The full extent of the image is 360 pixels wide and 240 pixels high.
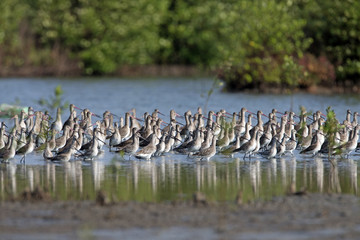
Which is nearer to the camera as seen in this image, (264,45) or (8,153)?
(8,153)

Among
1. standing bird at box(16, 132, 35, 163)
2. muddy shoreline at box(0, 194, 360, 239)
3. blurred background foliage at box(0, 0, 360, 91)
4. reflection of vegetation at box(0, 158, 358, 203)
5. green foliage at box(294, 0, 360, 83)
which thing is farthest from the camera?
blurred background foliage at box(0, 0, 360, 91)

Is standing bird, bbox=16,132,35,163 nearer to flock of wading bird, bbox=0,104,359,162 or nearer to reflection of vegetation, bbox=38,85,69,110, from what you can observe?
flock of wading bird, bbox=0,104,359,162

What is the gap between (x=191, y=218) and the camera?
12.0 m

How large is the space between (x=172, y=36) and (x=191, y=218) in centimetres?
5683

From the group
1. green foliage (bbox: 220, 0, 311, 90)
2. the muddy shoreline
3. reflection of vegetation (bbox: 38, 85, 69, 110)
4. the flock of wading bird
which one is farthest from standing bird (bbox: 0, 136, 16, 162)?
green foliage (bbox: 220, 0, 311, 90)

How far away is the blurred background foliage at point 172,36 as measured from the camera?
41.7m

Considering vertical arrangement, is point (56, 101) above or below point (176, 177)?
above

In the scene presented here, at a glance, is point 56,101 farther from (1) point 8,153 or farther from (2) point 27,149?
(1) point 8,153

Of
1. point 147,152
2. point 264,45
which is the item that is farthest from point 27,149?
point 264,45

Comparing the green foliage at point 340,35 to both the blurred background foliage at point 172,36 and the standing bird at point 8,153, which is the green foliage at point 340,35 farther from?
the standing bird at point 8,153

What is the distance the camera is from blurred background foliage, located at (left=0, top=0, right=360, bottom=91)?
137ft

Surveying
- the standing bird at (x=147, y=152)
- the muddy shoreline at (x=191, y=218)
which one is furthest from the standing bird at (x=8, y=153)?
the muddy shoreline at (x=191, y=218)

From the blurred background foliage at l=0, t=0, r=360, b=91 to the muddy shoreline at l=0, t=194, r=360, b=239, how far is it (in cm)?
2877

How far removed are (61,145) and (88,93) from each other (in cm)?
2606
